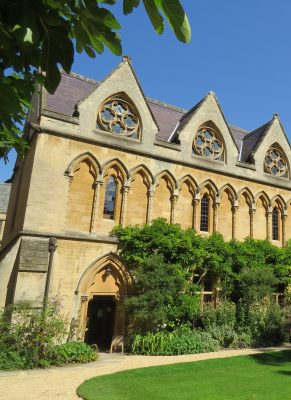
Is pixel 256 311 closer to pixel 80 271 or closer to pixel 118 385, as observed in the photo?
pixel 80 271

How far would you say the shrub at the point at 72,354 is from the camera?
12.2 m

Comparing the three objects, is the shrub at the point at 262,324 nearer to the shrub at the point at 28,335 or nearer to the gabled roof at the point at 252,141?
the shrub at the point at 28,335

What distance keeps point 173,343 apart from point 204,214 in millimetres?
7769

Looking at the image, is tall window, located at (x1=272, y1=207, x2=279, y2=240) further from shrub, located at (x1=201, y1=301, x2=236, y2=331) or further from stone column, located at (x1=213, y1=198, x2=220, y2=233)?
shrub, located at (x1=201, y1=301, x2=236, y2=331)

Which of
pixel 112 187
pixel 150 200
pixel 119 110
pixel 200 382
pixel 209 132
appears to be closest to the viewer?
pixel 200 382

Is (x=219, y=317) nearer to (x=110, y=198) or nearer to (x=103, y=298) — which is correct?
(x=103, y=298)

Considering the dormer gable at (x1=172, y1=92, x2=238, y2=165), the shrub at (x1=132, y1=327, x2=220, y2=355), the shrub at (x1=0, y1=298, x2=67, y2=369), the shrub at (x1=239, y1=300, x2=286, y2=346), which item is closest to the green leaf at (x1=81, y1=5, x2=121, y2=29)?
the shrub at (x1=0, y1=298, x2=67, y2=369)

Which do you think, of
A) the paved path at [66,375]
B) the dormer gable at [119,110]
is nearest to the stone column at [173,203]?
the dormer gable at [119,110]

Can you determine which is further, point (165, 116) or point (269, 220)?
point (165, 116)

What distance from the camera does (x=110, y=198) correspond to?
16.9 metres

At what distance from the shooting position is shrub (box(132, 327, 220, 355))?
45.5ft

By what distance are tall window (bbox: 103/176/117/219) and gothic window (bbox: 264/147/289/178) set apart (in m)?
10.6

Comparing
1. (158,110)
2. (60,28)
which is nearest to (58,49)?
(60,28)

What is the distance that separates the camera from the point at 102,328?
16344 millimetres
